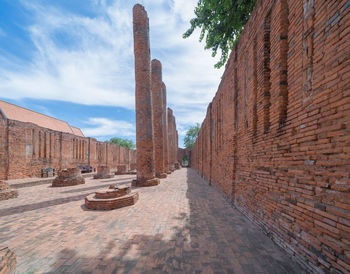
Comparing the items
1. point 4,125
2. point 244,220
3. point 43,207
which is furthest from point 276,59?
point 4,125

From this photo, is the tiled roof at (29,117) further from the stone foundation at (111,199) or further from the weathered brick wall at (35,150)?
the stone foundation at (111,199)

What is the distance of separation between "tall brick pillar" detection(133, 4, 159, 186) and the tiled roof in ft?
63.5

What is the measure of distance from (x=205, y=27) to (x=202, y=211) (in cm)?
776

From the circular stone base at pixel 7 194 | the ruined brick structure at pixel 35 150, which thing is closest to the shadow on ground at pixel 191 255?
the circular stone base at pixel 7 194

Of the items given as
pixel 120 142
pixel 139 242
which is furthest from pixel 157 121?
pixel 120 142

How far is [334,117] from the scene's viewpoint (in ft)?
6.48

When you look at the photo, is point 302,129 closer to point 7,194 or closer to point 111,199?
point 111,199

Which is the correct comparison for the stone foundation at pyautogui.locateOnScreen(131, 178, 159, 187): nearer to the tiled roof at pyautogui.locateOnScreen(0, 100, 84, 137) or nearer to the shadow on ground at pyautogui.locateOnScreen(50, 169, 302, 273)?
the shadow on ground at pyautogui.locateOnScreen(50, 169, 302, 273)

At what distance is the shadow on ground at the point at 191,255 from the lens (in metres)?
2.32

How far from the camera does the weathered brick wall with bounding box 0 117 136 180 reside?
11.6m

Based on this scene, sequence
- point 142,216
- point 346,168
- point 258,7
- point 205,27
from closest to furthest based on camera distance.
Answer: point 346,168 → point 258,7 → point 142,216 → point 205,27

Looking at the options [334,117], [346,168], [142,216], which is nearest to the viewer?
[346,168]

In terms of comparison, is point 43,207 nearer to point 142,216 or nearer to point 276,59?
point 142,216

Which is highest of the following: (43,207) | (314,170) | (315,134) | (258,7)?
(258,7)
